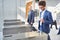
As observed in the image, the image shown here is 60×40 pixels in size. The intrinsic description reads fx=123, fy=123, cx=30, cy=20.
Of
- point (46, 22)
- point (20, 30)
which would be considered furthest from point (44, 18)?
point (20, 30)

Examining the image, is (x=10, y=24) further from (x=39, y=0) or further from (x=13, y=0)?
(x=39, y=0)

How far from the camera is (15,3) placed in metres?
2.47

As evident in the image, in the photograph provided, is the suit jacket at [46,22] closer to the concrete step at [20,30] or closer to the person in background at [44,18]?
the person in background at [44,18]

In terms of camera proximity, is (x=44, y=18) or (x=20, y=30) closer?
(x=44, y=18)

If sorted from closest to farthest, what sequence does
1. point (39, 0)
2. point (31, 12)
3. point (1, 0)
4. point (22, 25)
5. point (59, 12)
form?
point (59, 12)
point (39, 0)
point (31, 12)
point (22, 25)
point (1, 0)

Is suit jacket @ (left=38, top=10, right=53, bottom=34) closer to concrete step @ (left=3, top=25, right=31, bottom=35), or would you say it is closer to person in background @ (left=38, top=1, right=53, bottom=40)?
person in background @ (left=38, top=1, right=53, bottom=40)

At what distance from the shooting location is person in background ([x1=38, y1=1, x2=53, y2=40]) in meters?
1.48

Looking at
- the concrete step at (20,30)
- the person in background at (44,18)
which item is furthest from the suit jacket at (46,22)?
the concrete step at (20,30)

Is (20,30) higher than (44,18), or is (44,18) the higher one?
(44,18)

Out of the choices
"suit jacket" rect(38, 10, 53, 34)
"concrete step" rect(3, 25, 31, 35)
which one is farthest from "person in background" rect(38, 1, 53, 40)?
"concrete step" rect(3, 25, 31, 35)

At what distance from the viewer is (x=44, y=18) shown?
1530 mm

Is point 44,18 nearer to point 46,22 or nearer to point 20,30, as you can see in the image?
point 46,22

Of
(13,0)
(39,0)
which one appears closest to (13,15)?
(13,0)

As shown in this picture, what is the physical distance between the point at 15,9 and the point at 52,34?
1266 mm
